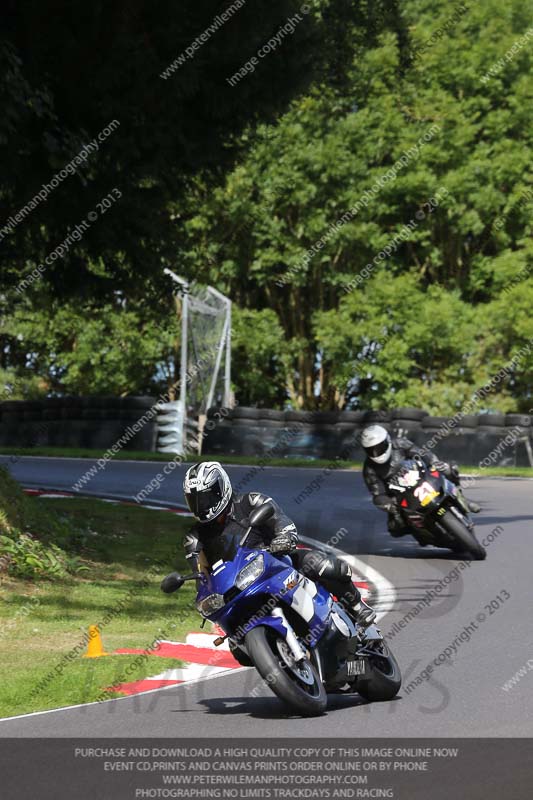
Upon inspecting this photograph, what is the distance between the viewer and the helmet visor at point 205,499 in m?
7.00

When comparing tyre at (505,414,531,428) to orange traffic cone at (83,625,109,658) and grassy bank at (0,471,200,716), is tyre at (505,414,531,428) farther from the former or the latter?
orange traffic cone at (83,625,109,658)

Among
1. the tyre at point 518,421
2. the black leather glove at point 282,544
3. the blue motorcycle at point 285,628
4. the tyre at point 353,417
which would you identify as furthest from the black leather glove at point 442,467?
the tyre at point 353,417

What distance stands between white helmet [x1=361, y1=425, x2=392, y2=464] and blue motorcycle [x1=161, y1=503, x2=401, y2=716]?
6310mm


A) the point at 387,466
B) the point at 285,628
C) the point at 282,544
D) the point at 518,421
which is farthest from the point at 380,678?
the point at 518,421

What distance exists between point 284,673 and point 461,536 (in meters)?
7.26

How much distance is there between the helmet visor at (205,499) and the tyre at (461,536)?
23.0ft

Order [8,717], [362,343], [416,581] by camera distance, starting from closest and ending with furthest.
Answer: [8,717]
[416,581]
[362,343]

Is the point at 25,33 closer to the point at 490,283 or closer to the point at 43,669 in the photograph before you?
the point at 43,669

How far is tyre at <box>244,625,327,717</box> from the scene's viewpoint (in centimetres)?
659

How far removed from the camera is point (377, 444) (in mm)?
13641

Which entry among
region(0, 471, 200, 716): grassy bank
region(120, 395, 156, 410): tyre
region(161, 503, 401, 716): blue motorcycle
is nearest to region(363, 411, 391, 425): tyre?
region(120, 395, 156, 410): tyre

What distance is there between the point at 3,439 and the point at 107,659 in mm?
25106

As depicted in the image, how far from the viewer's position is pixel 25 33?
12648 mm
